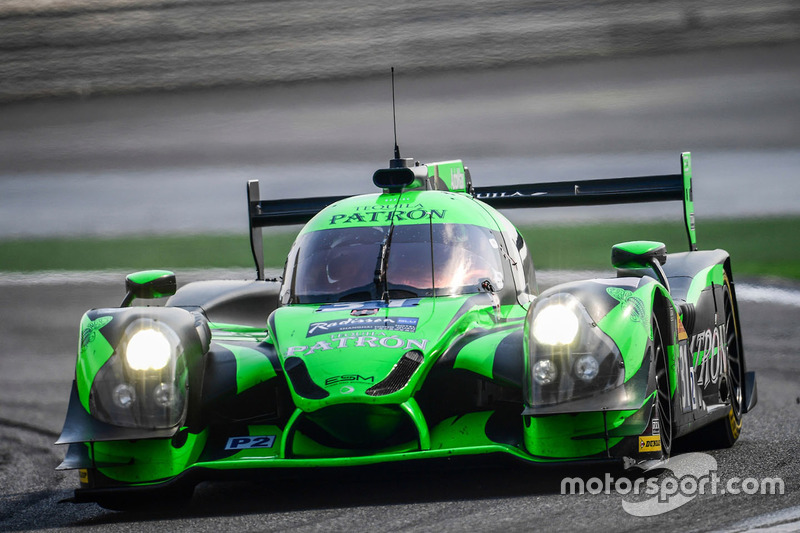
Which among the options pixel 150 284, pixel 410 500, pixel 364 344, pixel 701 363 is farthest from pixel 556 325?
pixel 150 284

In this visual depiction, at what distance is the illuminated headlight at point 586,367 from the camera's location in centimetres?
540

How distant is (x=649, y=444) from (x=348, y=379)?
1291 mm

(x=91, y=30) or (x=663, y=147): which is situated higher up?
(x=91, y=30)

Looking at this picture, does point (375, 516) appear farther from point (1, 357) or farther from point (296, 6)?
point (296, 6)

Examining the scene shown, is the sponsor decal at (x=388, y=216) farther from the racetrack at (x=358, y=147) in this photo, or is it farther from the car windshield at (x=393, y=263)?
the racetrack at (x=358, y=147)

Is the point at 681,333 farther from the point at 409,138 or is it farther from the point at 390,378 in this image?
the point at 409,138

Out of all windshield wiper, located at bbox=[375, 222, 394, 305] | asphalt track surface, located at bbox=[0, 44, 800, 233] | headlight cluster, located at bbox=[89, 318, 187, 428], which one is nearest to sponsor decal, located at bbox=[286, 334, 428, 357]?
headlight cluster, located at bbox=[89, 318, 187, 428]

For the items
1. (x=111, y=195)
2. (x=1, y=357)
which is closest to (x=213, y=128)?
(x=111, y=195)

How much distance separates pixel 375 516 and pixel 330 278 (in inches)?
74.7

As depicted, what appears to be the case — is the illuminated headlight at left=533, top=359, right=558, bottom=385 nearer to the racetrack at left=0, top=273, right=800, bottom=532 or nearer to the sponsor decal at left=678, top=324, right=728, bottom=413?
the racetrack at left=0, top=273, right=800, bottom=532

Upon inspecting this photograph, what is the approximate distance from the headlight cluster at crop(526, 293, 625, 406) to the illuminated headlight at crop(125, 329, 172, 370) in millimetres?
1567

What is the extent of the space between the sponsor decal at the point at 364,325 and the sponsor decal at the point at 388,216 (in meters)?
1.15

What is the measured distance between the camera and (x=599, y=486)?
213 inches

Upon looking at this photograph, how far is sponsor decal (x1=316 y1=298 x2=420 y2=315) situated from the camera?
20.3ft
